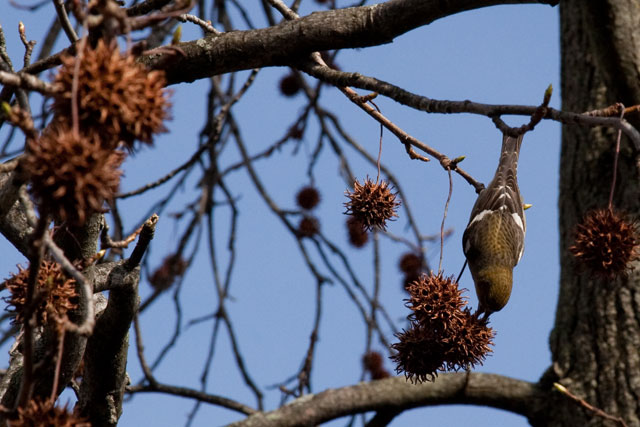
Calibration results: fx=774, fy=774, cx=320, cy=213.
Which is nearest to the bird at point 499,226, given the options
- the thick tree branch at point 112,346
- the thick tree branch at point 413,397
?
the thick tree branch at point 413,397

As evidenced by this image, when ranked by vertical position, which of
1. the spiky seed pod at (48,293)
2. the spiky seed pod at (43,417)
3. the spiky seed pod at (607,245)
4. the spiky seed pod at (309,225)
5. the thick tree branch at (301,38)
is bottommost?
the spiky seed pod at (43,417)

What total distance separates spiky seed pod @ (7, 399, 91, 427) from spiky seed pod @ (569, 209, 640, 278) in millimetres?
1682

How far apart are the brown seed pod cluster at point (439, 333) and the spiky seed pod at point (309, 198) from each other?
11.1 feet

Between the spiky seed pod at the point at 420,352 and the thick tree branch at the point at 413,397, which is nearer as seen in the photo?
the spiky seed pod at the point at 420,352

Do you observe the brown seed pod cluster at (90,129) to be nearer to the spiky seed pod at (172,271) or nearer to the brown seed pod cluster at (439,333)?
the brown seed pod cluster at (439,333)

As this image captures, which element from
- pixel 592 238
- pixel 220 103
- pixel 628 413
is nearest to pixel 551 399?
pixel 628 413

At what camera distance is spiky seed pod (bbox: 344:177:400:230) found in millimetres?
3027

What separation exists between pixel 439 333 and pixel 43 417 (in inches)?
61.7

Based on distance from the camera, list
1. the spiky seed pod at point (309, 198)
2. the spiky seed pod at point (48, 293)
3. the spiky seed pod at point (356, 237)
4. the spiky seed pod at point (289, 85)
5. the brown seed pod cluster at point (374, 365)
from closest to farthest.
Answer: the spiky seed pod at point (48, 293)
the brown seed pod cluster at point (374, 365)
the spiky seed pod at point (356, 237)
the spiky seed pod at point (309, 198)
the spiky seed pod at point (289, 85)

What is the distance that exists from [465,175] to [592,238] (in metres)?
0.56

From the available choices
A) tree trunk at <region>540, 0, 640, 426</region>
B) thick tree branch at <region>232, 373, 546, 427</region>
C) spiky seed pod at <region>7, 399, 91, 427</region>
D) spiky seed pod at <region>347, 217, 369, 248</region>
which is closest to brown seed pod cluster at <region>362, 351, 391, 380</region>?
thick tree branch at <region>232, 373, 546, 427</region>

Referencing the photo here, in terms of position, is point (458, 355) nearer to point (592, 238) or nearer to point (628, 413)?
point (592, 238)

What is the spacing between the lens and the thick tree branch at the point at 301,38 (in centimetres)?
303

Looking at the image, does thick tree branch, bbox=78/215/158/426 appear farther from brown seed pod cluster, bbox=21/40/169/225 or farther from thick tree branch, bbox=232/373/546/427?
thick tree branch, bbox=232/373/546/427
